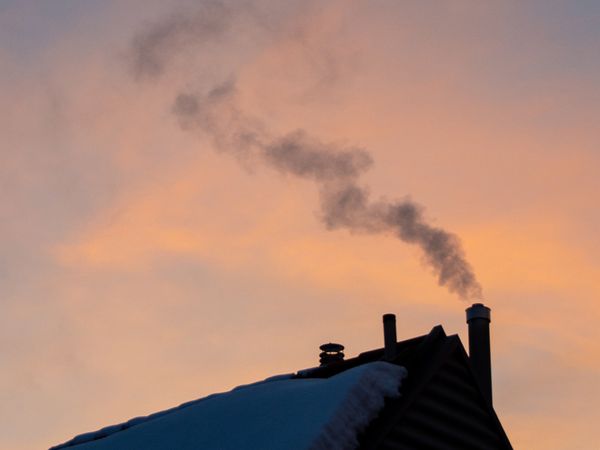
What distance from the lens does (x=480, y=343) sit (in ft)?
51.0

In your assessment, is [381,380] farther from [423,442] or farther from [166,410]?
[166,410]

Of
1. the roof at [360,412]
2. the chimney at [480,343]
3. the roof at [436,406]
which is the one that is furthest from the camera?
the chimney at [480,343]

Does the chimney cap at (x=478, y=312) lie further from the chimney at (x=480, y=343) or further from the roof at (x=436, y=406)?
the roof at (x=436, y=406)

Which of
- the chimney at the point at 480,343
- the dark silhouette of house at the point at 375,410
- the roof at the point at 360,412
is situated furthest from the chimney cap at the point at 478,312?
the roof at the point at 360,412

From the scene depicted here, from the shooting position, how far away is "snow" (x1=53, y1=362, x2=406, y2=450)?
10977mm

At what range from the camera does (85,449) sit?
1520cm

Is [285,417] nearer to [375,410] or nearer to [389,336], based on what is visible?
[375,410]

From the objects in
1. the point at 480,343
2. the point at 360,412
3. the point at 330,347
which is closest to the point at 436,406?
the point at 360,412

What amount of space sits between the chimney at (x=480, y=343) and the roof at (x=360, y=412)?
147 cm

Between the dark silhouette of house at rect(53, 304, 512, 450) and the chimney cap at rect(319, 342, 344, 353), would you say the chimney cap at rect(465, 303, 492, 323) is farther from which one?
the chimney cap at rect(319, 342, 344, 353)

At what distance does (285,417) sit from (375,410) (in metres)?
1.13

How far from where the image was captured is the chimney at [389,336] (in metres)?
13.5

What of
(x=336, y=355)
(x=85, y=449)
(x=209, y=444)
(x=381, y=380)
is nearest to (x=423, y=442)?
(x=381, y=380)

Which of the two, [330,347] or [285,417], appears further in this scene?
[330,347]
